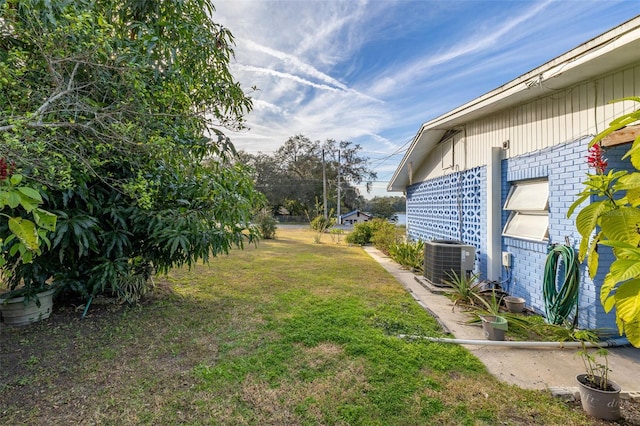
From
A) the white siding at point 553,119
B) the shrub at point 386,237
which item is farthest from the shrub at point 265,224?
the white siding at point 553,119

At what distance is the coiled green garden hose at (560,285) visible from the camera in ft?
11.9

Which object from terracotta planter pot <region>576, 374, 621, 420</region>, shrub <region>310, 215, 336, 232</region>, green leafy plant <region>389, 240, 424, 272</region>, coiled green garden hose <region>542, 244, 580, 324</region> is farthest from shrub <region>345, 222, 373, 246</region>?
terracotta planter pot <region>576, 374, 621, 420</region>

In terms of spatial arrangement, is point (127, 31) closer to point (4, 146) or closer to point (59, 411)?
point (4, 146)

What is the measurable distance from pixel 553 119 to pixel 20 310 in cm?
755

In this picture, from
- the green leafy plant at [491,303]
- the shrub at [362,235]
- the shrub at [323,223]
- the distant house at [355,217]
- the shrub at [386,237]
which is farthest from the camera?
the distant house at [355,217]

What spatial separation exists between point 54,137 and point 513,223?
20.8 ft

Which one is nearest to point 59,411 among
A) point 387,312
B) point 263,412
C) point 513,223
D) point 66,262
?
point 263,412

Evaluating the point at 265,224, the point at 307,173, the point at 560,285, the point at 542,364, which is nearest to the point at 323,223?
the point at 265,224

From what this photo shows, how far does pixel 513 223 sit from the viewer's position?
17.3 feet

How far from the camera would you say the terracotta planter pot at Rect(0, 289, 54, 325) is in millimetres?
3723

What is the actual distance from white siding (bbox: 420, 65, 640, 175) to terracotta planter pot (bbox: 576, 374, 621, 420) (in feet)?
9.33

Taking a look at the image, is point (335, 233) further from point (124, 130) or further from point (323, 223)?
point (124, 130)

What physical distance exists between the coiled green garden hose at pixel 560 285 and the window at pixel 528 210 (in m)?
0.57

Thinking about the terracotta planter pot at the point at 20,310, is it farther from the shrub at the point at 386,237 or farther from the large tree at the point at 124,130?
the shrub at the point at 386,237
